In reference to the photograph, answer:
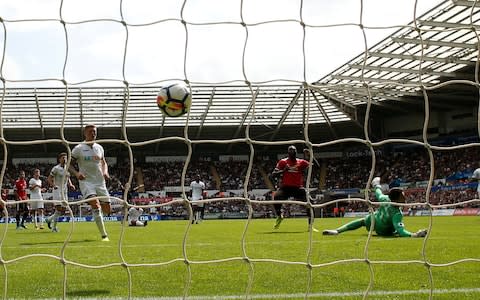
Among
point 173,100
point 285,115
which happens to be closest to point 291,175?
point 173,100

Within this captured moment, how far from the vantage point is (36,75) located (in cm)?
410

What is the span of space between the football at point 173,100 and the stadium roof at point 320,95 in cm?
1541

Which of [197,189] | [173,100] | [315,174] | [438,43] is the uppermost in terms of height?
[438,43]

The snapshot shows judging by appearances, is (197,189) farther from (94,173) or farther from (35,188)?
(94,173)

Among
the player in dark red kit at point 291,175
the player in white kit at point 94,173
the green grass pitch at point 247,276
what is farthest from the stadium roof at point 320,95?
the green grass pitch at point 247,276

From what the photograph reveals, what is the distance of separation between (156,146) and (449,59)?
23222 millimetres

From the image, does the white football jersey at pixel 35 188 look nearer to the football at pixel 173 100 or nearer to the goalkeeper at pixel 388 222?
the goalkeeper at pixel 388 222

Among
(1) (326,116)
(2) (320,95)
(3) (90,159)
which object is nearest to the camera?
(3) (90,159)

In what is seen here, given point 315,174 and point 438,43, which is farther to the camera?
point 315,174

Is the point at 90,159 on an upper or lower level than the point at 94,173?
upper

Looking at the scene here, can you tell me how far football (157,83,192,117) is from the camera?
5.22 m

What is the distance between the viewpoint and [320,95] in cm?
3422

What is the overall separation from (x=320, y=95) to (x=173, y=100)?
96.8ft

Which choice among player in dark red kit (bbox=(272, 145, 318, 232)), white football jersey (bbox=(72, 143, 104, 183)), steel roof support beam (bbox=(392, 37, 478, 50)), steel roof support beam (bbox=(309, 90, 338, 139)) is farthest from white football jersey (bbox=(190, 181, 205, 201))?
steel roof support beam (bbox=(309, 90, 338, 139))
